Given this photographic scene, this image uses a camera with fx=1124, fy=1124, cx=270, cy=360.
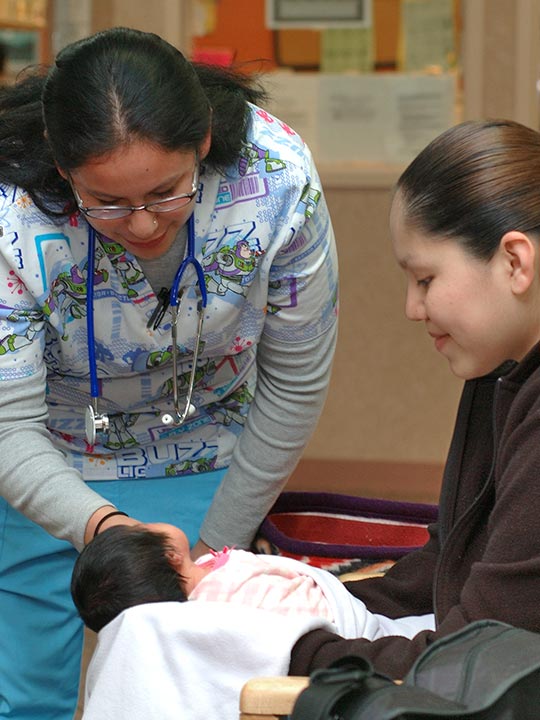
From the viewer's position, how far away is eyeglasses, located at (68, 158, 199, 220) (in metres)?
1.43

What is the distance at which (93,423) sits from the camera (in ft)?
5.43

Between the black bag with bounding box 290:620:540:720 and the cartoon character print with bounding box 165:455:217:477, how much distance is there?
0.86 metres

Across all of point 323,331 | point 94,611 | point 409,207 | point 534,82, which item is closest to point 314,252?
point 323,331

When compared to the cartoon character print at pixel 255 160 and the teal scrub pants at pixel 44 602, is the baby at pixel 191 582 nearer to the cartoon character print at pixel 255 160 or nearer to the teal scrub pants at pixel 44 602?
the teal scrub pants at pixel 44 602

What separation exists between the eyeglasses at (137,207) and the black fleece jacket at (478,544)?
451 millimetres

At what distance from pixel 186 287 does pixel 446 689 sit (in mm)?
811

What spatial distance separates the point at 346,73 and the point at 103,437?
2349 millimetres

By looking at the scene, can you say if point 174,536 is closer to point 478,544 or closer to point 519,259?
point 478,544

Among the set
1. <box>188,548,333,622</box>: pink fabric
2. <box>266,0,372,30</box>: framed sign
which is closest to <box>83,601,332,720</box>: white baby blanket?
<box>188,548,333,622</box>: pink fabric

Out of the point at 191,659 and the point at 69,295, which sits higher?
Answer: the point at 69,295

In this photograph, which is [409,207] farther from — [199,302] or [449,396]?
[449,396]

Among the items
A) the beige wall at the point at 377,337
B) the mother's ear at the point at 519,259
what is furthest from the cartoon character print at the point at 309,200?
the beige wall at the point at 377,337

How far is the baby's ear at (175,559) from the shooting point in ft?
4.61

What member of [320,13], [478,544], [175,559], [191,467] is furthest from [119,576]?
[320,13]
